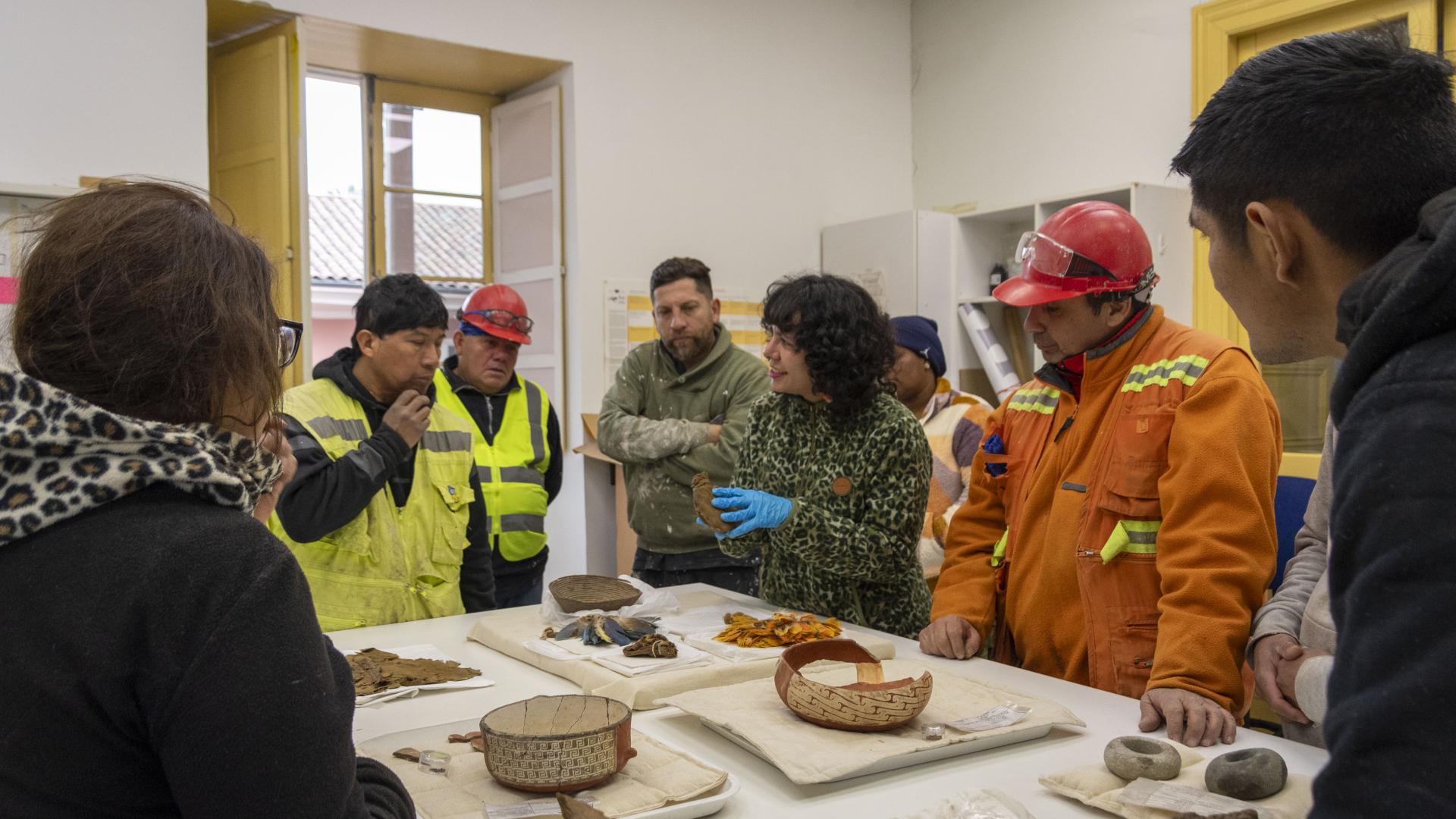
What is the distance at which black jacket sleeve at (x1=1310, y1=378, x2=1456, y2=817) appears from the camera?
63cm

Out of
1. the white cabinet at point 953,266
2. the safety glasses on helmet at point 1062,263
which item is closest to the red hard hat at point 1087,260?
the safety glasses on helmet at point 1062,263

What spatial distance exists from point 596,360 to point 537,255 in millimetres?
570

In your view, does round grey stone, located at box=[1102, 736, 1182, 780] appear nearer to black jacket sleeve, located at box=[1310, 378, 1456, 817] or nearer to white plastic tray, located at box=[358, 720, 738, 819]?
white plastic tray, located at box=[358, 720, 738, 819]

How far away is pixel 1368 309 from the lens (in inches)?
29.6

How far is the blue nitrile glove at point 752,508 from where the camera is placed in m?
2.21

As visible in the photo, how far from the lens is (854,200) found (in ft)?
18.1

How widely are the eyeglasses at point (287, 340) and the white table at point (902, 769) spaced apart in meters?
0.65

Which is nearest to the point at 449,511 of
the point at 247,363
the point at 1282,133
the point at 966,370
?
the point at 247,363

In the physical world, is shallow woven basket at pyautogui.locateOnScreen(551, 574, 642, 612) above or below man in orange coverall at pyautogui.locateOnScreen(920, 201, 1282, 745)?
below

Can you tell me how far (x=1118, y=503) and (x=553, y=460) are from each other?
1986 millimetres

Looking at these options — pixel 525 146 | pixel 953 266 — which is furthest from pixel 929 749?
pixel 525 146

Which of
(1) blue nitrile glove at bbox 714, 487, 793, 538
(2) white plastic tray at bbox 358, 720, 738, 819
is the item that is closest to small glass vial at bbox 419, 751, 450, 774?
(2) white plastic tray at bbox 358, 720, 738, 819

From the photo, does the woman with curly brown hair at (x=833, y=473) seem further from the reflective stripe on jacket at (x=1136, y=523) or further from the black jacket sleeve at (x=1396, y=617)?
the black jacket sleeve at (x=1396, y=617)

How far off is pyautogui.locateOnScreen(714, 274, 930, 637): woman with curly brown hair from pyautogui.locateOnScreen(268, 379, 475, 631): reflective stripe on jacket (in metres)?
0.66
